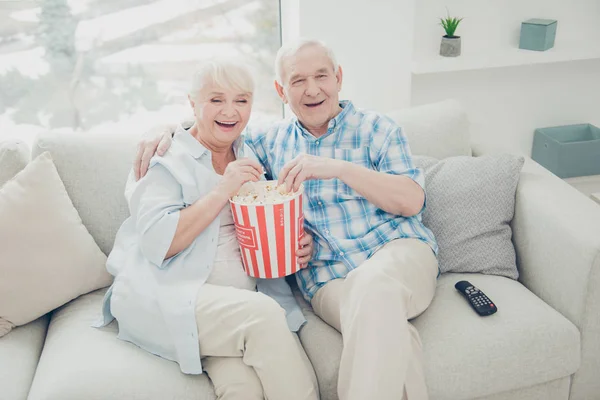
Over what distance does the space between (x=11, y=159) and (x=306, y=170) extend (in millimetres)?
917

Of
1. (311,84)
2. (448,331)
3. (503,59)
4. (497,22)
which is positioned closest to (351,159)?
(311,84)

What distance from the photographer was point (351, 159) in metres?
1.89

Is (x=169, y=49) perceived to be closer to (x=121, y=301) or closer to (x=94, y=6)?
(x=94, y=6)

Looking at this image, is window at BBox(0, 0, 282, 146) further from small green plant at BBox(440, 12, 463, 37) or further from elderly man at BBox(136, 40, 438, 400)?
elderly man at BBox(136, 40, 438, 400)

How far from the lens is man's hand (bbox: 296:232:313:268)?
5.69 ft

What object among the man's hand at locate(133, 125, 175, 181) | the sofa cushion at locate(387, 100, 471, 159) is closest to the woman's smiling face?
the man's hand at locate(133, 125, 175, 181)

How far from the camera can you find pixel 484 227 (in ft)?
6.41

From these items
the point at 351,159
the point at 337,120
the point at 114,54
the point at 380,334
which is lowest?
the point at 380,334

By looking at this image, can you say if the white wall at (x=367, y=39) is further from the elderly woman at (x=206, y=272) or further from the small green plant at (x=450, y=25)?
the elderly woman at (x=206, y=272)

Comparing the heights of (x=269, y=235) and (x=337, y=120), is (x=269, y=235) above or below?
below

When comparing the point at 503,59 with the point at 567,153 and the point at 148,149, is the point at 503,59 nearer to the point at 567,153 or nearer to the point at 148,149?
the point at 567,153

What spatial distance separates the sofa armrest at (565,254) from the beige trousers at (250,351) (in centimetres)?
74

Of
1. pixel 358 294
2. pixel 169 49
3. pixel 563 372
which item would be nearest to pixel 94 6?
pixel 169 49

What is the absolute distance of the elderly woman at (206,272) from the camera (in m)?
1.54
